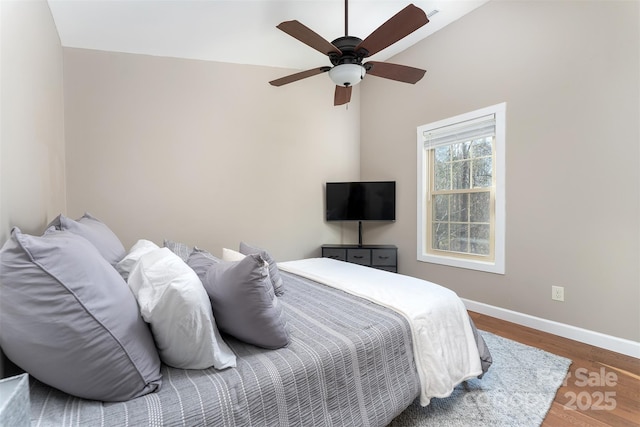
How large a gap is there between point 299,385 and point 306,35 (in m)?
1.98

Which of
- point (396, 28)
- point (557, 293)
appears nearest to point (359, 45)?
point (396, 28)

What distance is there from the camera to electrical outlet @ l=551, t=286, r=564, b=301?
2436 mm

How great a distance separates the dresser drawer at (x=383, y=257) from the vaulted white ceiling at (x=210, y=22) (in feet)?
8.19

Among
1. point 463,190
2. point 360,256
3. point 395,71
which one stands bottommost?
point 360,256

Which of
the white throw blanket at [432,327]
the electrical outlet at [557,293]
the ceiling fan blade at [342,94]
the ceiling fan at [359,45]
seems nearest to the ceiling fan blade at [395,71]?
the ceiling fan at [359,45]

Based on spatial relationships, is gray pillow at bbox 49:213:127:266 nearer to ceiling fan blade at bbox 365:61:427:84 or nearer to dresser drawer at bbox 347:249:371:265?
ceiling fan blade at bbox 365:61:427:84

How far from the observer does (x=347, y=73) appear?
6.82ft

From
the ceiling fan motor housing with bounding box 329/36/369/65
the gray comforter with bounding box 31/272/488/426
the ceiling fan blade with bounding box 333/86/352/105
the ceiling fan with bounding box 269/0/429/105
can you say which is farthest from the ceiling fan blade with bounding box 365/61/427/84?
the gray comforter with bounding box 31/272/488/426

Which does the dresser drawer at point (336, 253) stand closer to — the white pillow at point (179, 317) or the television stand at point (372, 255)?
the television stand at point (372, 255)

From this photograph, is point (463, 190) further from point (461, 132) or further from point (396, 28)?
point (396, 28)

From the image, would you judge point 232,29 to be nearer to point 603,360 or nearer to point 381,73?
point 381,73

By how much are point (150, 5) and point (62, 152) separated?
1.50 m

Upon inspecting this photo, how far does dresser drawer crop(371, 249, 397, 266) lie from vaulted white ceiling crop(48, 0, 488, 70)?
2498 mm

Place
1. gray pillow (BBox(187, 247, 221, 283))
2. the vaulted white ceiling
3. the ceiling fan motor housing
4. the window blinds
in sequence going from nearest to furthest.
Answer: gray pillow (BBox(187, 247, 221, 283))
the ceiling fan motor housing
the vaulted white ceiling
the window blinds
